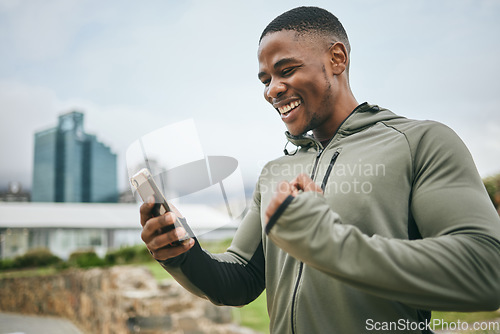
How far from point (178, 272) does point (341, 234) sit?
0.55m

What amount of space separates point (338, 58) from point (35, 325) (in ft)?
40.2

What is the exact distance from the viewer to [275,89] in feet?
3.80

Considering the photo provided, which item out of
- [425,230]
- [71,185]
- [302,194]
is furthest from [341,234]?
[71,185]

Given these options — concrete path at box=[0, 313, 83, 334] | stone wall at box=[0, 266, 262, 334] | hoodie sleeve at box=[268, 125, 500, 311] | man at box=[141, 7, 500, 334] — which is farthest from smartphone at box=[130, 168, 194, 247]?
concrete path at box=[0, 313, 83, 334]

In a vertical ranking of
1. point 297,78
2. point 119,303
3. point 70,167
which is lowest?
point 119,303

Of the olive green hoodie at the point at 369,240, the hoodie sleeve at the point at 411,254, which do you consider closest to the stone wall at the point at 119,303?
the olive green hoodie at the point at 369,240

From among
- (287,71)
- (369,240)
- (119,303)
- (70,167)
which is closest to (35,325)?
(119,303)

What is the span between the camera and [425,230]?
903mm

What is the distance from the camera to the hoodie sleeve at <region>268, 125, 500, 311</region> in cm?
Result: 75

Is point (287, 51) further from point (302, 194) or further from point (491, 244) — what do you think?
point (491, 244)

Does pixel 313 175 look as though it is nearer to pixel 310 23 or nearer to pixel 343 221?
pixel 343 221

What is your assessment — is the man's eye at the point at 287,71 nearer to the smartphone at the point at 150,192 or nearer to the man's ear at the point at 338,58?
the man's ear at the point at 338,58

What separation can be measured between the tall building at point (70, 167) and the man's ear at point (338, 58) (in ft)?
50.6

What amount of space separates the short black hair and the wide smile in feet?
0.68
